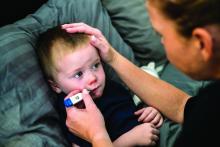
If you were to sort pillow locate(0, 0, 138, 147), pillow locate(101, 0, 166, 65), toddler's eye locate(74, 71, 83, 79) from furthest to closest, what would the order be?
pillow locate(101, 0, 166, 65)
toddler's eye locate(74, 71, 83, 79)
pillow locate(0, 0, 138, 147)

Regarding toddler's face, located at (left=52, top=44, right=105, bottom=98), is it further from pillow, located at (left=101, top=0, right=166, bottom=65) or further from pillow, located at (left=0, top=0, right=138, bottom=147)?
pillow, located at (left=101, top=0, right=166, bottom=65)

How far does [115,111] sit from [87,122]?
24cm

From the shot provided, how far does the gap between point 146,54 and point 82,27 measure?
49 cm

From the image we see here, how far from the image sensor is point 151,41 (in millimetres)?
1825

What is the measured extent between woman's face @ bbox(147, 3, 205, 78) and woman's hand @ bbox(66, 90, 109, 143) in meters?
0.39

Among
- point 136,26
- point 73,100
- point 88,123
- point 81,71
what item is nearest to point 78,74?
point 81,71

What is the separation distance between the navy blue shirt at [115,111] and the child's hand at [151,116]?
0.11 feet

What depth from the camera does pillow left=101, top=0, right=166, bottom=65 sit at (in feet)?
5.94

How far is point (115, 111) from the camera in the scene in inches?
60.5

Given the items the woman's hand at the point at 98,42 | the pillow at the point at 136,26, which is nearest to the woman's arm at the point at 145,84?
the woman's hand at the point at 98,42

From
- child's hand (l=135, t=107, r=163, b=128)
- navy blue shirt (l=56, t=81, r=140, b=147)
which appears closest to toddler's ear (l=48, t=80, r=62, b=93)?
navy blue shirt (l=56, t=81, r=140, b=147)

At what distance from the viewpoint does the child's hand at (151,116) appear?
1474mm

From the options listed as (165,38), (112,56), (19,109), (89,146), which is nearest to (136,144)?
(89,146)

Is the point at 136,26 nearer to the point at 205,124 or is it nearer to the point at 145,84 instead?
the point at 145,84
